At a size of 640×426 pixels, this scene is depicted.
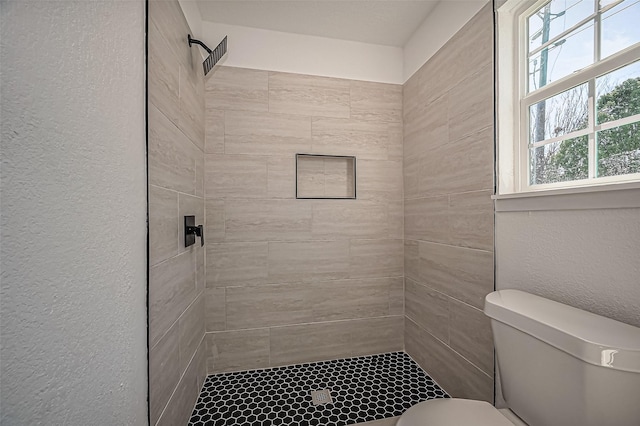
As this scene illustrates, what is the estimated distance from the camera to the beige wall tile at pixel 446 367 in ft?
4.67

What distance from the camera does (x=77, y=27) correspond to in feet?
2.00

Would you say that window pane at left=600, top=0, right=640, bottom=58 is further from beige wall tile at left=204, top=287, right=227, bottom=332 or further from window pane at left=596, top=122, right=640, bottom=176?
beige wall tile at left=204, top=287, right=227, bottom=332

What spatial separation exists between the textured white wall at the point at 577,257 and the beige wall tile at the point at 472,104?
490 millimetres

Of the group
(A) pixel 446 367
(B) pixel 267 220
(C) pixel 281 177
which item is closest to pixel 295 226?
(B) pixel 267 220

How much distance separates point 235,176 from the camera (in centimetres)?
189

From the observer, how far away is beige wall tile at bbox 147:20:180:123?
3.40 feet

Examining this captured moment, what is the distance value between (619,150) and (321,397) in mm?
1742

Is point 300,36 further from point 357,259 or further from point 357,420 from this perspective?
point 357,420

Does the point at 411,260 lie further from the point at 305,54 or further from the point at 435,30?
the point at 305,54

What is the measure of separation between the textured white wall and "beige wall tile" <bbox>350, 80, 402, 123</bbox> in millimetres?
1154

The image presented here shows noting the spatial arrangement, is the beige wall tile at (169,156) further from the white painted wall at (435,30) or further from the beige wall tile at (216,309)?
the white painted wall at (435,30)

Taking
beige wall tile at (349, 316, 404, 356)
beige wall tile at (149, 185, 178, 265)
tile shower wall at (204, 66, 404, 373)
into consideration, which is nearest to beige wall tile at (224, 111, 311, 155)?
tile shower wall at (204, 66, 404, 373)

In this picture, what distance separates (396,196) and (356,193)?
322 mm

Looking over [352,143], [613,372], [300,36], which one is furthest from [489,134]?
[300,36]
